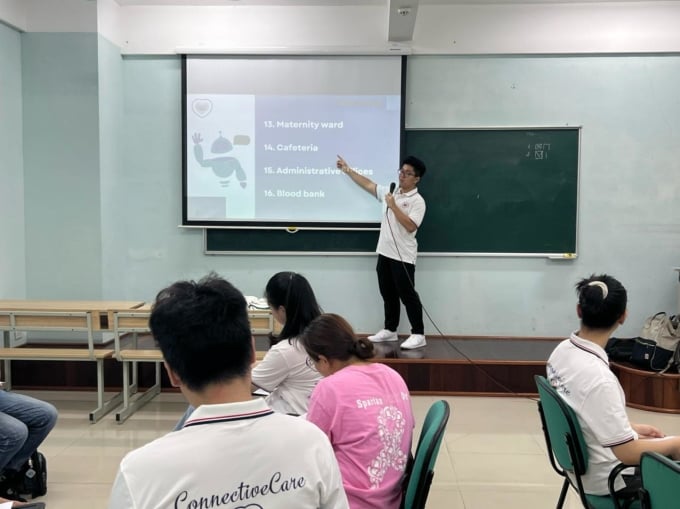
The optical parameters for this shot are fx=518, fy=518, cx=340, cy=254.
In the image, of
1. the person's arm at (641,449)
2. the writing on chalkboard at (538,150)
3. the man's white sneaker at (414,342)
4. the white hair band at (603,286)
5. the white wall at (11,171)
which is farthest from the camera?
the writing on chalkboard at (538,150)

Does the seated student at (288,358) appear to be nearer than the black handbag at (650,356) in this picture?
Yes

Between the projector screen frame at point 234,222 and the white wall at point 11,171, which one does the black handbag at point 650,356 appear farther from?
the white wall at point 11,171

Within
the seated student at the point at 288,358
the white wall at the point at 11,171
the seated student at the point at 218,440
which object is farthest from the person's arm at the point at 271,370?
the white wall at the point at 11,171

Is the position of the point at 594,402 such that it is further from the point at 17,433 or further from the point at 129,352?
the point at 129,352

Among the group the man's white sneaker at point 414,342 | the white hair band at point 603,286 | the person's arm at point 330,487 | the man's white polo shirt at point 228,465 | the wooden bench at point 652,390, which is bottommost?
the wooden bench at point 652,390

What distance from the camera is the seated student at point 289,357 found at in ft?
6.30

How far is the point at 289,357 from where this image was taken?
1.91 metres

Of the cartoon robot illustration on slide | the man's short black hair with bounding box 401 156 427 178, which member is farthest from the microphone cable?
the cartoon robot illustration on slide

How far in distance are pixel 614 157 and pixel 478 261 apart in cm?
146

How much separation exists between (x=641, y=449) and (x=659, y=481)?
1.05ft

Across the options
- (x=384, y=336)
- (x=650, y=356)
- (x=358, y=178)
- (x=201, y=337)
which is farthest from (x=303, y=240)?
(x=201, y=337)

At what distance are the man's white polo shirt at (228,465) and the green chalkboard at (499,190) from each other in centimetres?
388

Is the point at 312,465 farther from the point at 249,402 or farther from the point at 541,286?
the point at 541,286

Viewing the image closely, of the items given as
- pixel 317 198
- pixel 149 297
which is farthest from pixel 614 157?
pixel 149 297
